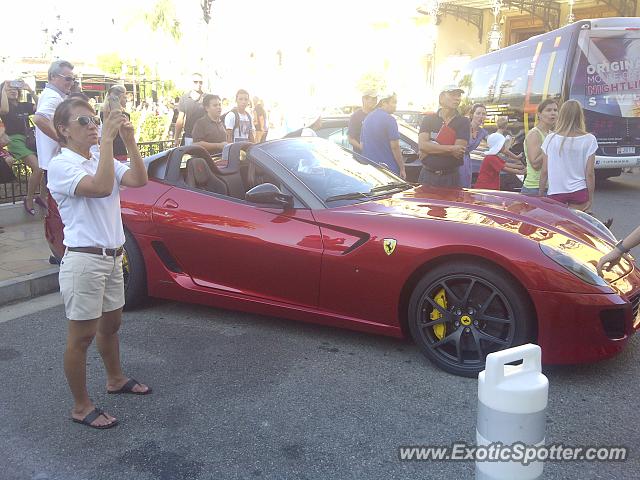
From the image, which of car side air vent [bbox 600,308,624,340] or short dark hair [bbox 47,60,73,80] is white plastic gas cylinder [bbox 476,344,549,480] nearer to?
car side air vent [bbox 600,308,624,340]

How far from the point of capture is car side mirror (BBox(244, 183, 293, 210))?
3.88 metres

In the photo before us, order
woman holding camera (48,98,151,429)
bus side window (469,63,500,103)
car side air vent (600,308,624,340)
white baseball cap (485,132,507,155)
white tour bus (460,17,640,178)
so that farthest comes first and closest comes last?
bus side window (469,63,500,103)
white tour bus (460,17,640,178)
white baseball cap (485,132,507,155)
car side air vent (600,308,624,340)
woman holding camera (48,98,151,429)

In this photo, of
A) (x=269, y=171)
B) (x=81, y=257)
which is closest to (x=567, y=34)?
(x=269, y=171)

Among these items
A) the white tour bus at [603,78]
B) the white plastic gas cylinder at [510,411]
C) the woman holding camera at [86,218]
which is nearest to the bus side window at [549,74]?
the white tour bus at [603,78]

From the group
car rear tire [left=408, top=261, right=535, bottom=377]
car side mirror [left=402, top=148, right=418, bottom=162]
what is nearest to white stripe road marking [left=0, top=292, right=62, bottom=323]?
car rear tire [left=408, top=261, right=535, bottom=377]

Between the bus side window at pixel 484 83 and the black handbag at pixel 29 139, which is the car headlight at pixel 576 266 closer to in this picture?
the black handbag at pixel 29 139

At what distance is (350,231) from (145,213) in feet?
5.25

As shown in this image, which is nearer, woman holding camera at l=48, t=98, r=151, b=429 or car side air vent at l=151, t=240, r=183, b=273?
woman holding camera at l=48, t=98, r=151, b=429

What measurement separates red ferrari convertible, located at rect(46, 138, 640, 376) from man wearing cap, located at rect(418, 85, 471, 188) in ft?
4.54

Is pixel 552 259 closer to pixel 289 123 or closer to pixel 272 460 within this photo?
pixel 272 460

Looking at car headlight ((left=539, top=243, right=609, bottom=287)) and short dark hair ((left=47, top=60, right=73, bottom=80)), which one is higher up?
short dark hair ((left=47, top=60, right=73, bottom=80))

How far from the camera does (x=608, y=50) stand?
1058cm

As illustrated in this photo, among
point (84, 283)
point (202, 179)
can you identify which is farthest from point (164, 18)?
point (84, 283)

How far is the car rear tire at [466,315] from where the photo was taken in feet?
10.7
